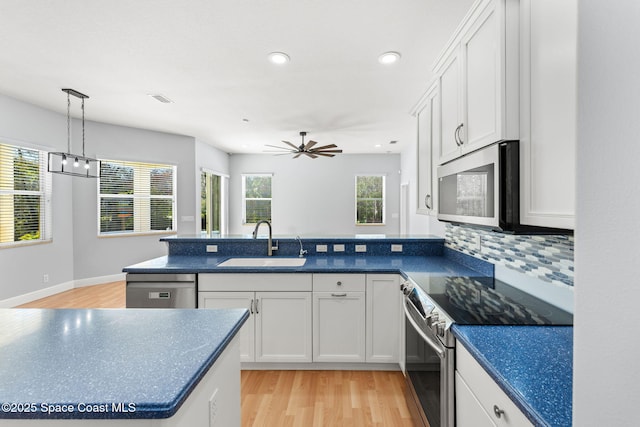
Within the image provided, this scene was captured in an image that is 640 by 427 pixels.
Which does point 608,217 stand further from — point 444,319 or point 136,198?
point 136,198

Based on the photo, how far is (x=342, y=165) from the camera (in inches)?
300

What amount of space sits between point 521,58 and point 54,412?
69.8 inches

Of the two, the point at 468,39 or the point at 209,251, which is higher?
the point at 468,39

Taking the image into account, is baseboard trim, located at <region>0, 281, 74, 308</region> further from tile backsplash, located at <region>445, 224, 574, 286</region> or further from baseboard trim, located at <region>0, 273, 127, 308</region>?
tile backsplash, located at <region>445, 224, 574, 286</region>

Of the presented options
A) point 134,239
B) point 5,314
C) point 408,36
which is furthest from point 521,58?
point 134,239

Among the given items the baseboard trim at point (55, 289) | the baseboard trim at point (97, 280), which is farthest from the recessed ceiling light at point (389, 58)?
the baseboard trim at point (97, 280)

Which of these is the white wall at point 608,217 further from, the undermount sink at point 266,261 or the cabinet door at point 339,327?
the undermount sink at point 266,261

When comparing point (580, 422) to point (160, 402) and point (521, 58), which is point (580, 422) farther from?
point (521, 58)

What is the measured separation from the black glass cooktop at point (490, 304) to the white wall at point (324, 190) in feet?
18.8

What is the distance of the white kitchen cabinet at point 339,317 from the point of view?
2395mm

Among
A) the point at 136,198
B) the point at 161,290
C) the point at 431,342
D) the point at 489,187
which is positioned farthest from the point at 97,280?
the point at 489,187

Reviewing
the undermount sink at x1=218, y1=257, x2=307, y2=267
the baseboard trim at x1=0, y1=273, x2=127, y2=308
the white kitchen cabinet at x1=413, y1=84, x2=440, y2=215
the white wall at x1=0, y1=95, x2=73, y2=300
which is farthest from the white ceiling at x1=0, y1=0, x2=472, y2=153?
the baseboard trim at x1=0, y1=273, x2=127, y2=308

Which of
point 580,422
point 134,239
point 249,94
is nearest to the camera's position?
point 580,422

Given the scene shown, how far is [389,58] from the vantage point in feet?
9.04
